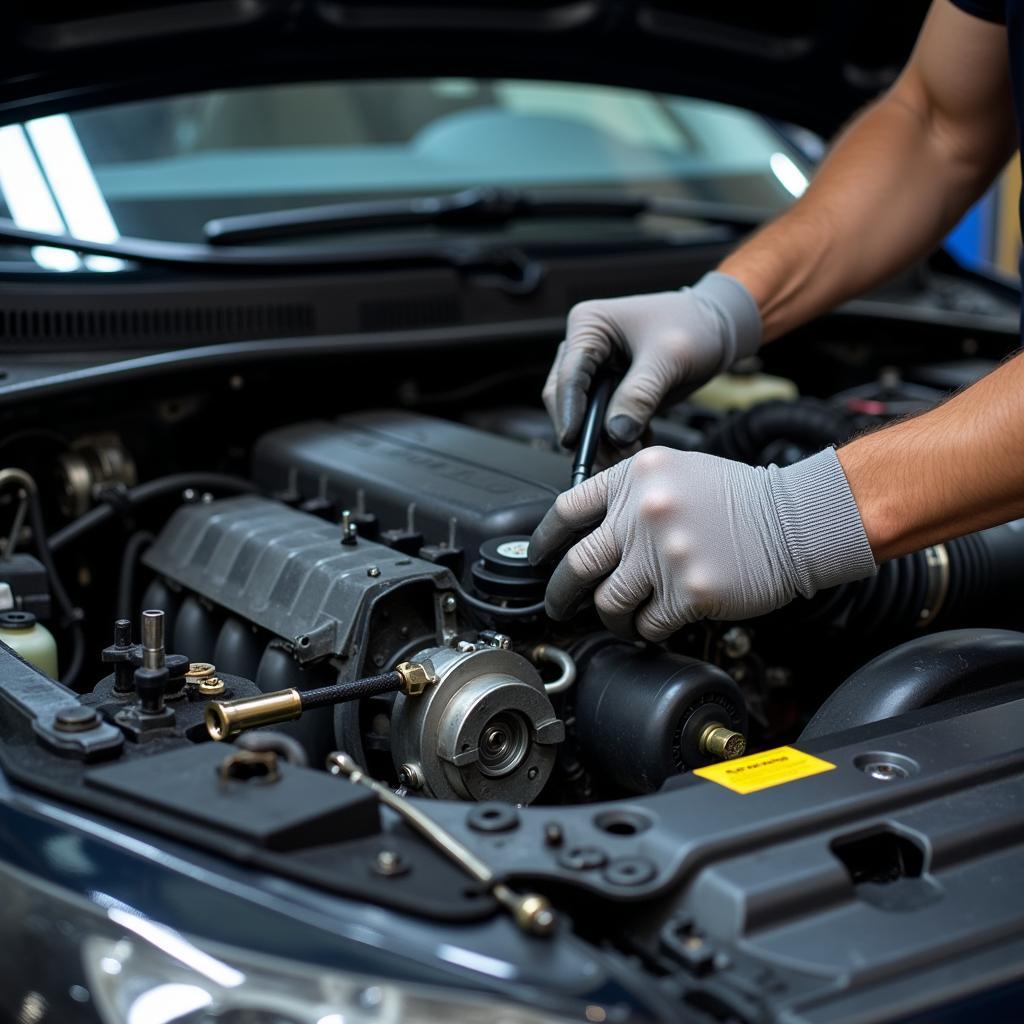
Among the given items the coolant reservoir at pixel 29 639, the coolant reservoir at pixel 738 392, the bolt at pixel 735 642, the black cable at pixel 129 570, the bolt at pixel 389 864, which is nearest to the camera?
the bolt at pixel 389 864

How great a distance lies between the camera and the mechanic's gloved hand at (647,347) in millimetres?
1655

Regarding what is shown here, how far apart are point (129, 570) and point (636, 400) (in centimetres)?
68

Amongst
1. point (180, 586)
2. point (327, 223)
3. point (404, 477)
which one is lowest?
point (180, 586)

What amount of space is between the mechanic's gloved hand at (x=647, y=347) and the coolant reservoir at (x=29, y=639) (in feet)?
2.03

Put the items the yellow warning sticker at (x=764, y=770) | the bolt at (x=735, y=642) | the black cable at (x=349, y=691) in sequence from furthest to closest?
1. the bolt at (x=735, y=642)
2. the black cable at (x=349, y=691)
3. the yellow warning sticker at (x=764, y=770)

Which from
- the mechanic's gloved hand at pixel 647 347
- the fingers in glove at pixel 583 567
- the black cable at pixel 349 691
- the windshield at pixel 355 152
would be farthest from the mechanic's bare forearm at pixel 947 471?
the windshield at pixel 355 152

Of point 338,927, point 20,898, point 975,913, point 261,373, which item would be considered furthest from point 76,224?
point 975,913

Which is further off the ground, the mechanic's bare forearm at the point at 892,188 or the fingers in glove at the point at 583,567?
the mechanic's bare forearm at the point at 892,188

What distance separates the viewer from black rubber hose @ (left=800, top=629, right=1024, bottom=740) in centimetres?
136

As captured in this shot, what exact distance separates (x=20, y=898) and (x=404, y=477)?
2.62ft

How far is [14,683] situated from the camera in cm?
124

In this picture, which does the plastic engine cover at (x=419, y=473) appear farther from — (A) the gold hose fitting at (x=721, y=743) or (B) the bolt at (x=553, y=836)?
(B) the bolt at (x=553, y=836)

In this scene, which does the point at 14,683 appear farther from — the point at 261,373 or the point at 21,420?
the point at 261,373

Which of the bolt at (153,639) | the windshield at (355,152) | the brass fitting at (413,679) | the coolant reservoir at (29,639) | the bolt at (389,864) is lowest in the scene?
the coolant reservoir at (29,639)
